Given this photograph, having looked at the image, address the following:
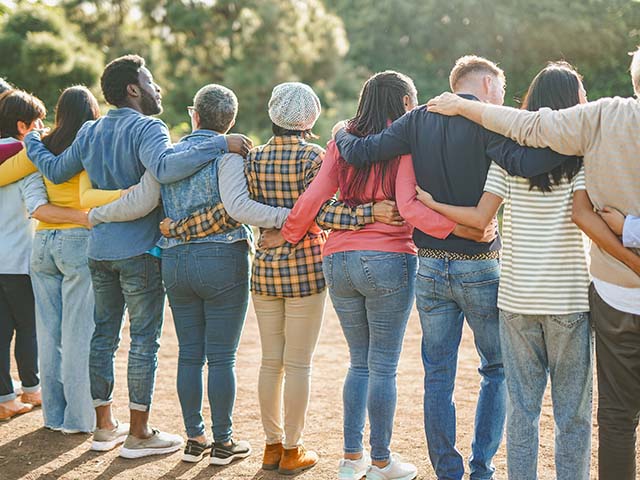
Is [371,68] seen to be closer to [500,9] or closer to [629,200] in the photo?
[500,9]

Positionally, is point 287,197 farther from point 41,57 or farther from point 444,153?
point 41,57

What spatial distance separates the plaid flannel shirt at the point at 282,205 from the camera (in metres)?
4.04

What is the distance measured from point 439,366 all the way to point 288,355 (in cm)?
82

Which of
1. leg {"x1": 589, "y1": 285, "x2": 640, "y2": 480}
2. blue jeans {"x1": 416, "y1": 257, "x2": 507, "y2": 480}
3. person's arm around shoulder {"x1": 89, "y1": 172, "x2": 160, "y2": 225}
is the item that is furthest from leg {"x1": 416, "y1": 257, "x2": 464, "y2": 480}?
person's arm around shoulder {"x1": 89, "y1": 172, "x2": 160, "y2": 225}

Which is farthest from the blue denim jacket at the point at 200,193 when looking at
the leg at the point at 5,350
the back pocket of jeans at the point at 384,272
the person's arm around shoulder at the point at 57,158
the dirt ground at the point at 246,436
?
the leg at the point at 5,350

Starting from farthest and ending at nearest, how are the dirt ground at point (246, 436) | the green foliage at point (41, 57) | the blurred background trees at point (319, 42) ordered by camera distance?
the blurred background trees at point (319, 42)
the green foliage at point (41, 57)
the dirt ground at point (246, 436)

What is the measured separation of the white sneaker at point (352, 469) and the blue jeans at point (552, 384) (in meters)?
0.91

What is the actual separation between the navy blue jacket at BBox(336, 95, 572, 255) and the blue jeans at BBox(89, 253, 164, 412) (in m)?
1.40

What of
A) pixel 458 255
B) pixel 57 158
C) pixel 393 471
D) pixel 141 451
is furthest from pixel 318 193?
pixel 141 451

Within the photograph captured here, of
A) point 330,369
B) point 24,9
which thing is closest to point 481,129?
point 330,369

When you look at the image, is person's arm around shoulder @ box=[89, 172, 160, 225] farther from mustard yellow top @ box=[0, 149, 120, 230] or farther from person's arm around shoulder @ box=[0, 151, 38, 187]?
person's arm around shoulder @ box=[0, 151, 38, 187]

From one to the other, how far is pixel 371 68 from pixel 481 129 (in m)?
24.1

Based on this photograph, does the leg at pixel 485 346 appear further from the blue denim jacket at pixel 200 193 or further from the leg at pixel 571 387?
the blue denim jacket at pixel 200 193

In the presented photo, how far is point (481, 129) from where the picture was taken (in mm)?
3412
